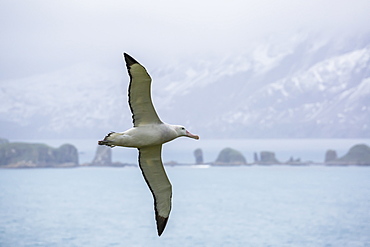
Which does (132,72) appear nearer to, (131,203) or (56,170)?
(131,203)

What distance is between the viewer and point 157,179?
1359 cm

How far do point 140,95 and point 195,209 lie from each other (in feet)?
298

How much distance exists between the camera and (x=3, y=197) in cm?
11681

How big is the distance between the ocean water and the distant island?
276cm

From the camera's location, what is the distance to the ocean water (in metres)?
80.4

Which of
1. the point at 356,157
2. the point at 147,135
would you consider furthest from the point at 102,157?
the point at 147,135

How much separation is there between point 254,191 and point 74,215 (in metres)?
37.2

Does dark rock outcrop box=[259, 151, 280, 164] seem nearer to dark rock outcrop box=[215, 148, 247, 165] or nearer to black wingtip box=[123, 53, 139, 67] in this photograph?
dark rock outcrop box=[215, 148, 247, 165]

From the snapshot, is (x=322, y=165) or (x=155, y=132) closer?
(x=155, y=132)

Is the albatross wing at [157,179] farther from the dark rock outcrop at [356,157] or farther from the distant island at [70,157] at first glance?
the dark rock outcrop at [356,157]

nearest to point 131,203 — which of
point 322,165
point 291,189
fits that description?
point 291,189

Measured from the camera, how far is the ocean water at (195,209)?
80438 millimetres

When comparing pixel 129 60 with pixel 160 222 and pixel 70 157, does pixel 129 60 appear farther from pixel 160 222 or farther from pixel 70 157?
pixel 70 157

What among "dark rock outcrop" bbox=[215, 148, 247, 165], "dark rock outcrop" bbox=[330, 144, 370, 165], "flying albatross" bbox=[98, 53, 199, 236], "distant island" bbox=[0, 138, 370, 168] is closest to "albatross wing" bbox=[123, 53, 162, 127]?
"flying albatross" bbox=[98, 53, 199, 236]
